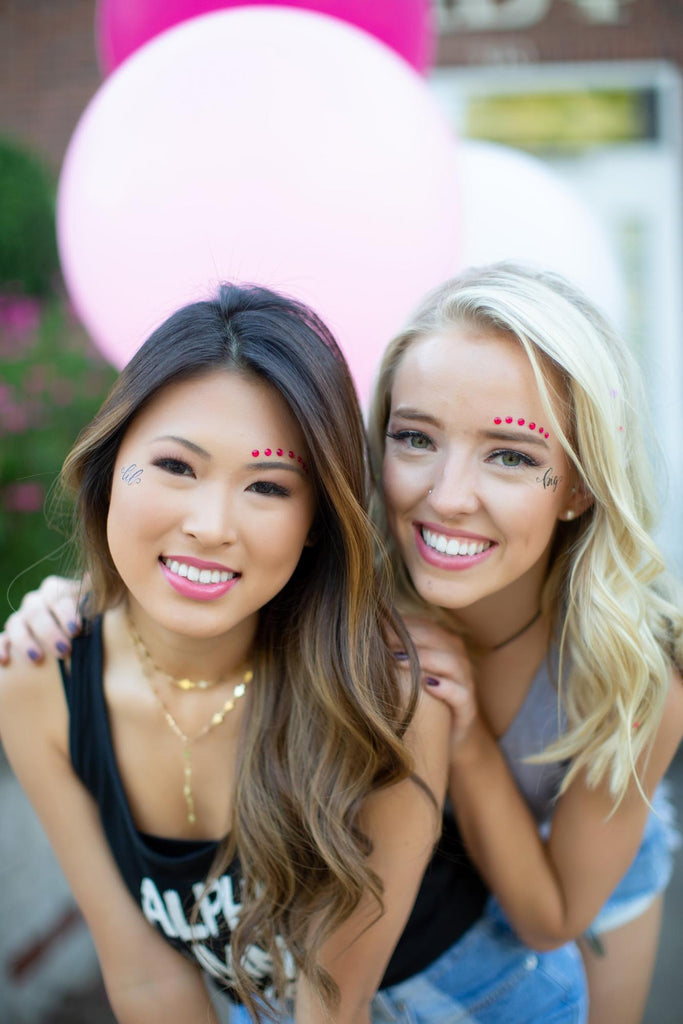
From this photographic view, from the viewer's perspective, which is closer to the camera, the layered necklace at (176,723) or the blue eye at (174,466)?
the blue eye at (174,466)

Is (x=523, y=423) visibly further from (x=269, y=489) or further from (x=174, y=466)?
(x=174, y=466)

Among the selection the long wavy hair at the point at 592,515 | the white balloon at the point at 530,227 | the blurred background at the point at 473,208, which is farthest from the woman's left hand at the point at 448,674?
the blurred background at the point at 473,208

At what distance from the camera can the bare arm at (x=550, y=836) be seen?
1919 mm

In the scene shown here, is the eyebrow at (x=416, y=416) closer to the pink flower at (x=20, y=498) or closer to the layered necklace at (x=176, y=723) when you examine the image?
the layered necklace at (x=176, y=723)

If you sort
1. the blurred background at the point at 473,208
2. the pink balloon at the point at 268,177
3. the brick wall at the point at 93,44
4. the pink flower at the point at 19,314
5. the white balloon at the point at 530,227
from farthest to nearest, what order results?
the brick wall at the point at 93,44
the pink flower at the point at 19,314
the blurred background at the point at 473,208
the white balloon at the point at 530,227
the pink balloon at the point at 268,177

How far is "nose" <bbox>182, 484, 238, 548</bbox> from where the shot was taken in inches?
61.7

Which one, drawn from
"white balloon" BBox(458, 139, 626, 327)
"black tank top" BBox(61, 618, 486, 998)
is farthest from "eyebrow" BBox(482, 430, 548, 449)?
"white balloon" BBox(458, 139, 626, 327)

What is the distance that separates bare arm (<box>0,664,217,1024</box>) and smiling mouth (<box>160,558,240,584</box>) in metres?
0.47

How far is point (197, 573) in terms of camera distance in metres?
1.62

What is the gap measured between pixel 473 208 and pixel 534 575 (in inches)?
54.5

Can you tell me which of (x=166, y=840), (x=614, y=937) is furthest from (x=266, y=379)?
(x=614, y=937)

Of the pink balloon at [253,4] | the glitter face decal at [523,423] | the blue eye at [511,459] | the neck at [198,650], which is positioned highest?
the pink balloon at [253,4]

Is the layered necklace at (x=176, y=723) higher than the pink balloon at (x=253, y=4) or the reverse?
the reverse

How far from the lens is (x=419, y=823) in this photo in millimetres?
1771
